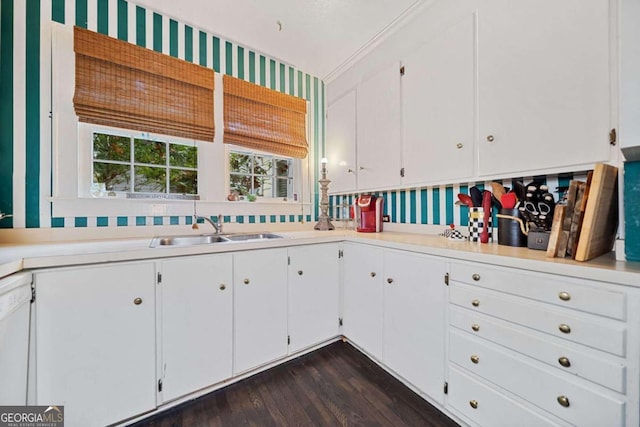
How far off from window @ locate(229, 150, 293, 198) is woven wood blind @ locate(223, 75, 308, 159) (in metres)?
0.15

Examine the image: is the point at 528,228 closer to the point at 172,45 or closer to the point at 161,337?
the point at 161,337

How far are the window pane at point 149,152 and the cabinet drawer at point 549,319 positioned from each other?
2.24 meters

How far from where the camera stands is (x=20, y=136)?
1.48 meters

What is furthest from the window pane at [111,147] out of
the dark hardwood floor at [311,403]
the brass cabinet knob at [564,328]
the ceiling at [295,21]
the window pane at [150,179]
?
the brass cabinet knob at [564,328]

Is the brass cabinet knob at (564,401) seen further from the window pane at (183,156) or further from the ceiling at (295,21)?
the window pane at (183,156)

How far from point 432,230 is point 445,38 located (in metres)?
1.31

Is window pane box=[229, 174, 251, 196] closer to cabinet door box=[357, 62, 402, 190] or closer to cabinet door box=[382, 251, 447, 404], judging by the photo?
cabinet door box=[357, 62, 402, 190]

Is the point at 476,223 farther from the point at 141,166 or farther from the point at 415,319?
the point at 141,166

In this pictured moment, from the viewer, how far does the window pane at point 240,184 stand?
2.27 m

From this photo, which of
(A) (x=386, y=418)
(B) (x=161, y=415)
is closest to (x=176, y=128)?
(B) (x=161, y=415)

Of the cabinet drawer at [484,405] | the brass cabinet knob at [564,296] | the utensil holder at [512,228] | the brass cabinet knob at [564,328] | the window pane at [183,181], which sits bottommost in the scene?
the cabinet drawer at [484,405]

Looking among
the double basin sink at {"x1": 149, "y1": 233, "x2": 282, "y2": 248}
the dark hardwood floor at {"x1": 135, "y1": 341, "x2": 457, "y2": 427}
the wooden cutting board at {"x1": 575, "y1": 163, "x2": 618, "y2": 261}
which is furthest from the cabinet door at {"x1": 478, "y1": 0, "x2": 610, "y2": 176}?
the double basin sink at {"x1": 149, "y1": 233, "x2": 282, "y2": 248}

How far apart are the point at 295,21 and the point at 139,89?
1.26 meters

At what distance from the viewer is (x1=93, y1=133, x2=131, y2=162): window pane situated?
1.73m
